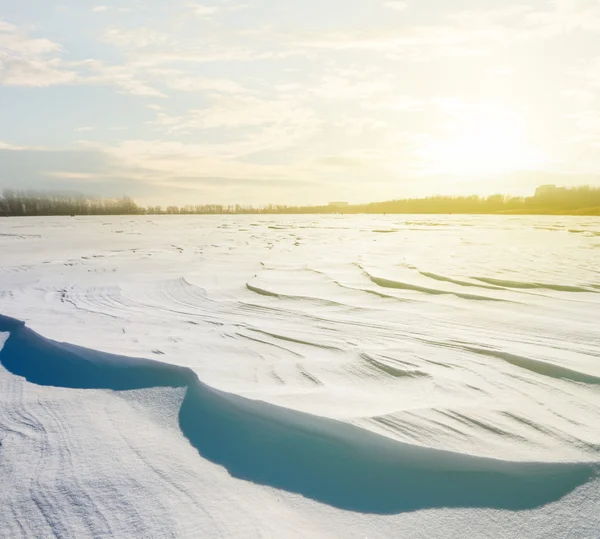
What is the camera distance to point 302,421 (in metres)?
1.19

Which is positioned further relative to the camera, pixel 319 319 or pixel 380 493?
pixel 319 319

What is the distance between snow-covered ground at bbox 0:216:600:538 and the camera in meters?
0.90

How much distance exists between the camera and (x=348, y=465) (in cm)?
105

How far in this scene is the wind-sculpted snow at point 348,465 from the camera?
3.10ft

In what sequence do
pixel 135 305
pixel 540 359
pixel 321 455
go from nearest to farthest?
1. pixel 321 455
2. pixel 540 359
3. pixel 135 305

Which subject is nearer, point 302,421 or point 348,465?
point 348,465

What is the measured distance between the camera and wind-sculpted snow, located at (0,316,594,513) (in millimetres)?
943

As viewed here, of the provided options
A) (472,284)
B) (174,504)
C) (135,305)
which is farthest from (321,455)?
(472,284)

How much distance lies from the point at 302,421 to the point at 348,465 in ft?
0.62

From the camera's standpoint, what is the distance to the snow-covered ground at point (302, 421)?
2.96 feet

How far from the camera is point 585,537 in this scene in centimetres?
82

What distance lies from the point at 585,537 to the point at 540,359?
0.93 m

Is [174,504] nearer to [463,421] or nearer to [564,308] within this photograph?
[463,421]

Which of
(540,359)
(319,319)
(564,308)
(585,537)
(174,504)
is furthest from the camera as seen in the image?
(564,308)
